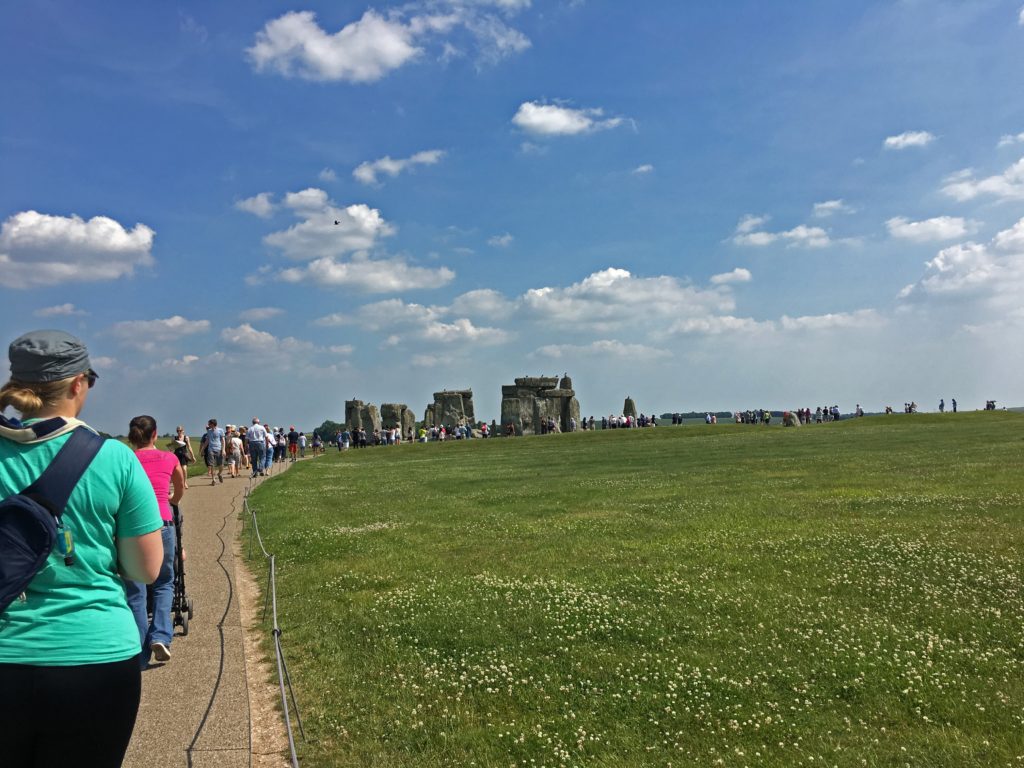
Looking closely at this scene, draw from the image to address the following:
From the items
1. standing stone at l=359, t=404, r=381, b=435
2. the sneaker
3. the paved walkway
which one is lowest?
the paved walkway

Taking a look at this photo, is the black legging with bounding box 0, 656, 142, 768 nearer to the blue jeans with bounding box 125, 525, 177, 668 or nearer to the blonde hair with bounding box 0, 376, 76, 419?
the blonde hair with bounding box 0, 376, 76, 419

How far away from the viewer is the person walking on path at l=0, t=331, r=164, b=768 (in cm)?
326

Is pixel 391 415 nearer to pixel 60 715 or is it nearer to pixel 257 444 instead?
pixel 257 444

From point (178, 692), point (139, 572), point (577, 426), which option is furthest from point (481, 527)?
point (577, 426)

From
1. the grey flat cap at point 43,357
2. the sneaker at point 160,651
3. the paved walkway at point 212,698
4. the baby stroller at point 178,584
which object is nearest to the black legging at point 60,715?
the grey flat cap at point 43,357

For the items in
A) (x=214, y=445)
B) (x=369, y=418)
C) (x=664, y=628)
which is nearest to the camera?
(x=664, y=628)

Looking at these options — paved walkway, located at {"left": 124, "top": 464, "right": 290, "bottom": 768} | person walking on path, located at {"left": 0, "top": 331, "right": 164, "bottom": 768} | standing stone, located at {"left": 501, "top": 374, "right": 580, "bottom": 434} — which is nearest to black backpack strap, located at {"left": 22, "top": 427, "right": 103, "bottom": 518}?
person walking on path, located at {"left": 0, "top": 331, "right": 164, "bottom": 768}

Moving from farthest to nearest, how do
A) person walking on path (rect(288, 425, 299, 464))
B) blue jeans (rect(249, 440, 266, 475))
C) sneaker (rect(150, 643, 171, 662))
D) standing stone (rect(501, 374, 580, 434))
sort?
standing stone (rect(501, 374, 580, 434)) → person walking on path (rect(288, 425, 299, 464)) → blue jeans (rect(249, 440, 266, 475)) → sneaker (rect(150, 643, 171, 662))

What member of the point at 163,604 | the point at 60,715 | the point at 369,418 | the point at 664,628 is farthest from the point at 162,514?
the point at 369,418

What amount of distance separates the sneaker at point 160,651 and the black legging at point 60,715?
5.59 meters

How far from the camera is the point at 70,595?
11.4 feet

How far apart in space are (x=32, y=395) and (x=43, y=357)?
0.19 meters

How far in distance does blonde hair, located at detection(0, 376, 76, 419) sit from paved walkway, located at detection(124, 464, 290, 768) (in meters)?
4.03

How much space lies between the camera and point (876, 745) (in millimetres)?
6527
